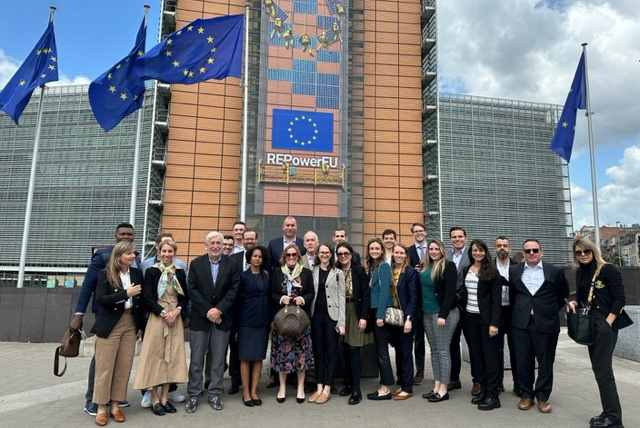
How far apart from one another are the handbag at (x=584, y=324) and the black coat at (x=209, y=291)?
150 inches

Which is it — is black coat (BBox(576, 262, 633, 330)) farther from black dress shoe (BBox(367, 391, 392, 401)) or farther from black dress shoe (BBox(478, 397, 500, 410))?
black dress shoe (BBox(367, 391, 392, 401))

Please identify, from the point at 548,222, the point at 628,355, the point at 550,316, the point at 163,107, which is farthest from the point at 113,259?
the point at 548,222

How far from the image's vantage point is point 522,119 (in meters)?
46.8

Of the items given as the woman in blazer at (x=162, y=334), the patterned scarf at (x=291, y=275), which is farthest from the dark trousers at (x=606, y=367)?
the woman in blazer at (x=162, y=334)

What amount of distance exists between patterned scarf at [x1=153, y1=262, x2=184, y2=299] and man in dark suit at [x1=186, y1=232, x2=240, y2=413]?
0.50 ft

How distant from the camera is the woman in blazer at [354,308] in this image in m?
5.45

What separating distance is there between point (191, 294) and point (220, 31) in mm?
7633

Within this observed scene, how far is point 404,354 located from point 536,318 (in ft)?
5.37

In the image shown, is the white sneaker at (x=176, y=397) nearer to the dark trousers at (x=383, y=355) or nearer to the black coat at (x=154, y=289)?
the black coat at (x=154, y=289)

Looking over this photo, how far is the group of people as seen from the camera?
16.1 ft

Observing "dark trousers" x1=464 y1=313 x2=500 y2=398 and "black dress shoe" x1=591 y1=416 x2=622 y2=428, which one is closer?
"black dress shoe" x1=591 y1=416 x2=622 y2=428

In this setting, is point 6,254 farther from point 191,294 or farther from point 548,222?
point 548,222

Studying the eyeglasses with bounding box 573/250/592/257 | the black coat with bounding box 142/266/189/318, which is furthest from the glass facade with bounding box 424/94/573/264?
the black coat with bounding box 142/266/189/318

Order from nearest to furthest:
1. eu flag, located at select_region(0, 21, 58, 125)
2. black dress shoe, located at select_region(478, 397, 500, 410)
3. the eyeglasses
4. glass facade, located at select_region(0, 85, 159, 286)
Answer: the eyeglasses → black dress shoe, located at select_region(478, 397, 500, 410) → eu flag, located at select_region(0, 21, 58, 125) → glass facade, located at select_region(0, 85, 159, 286)
